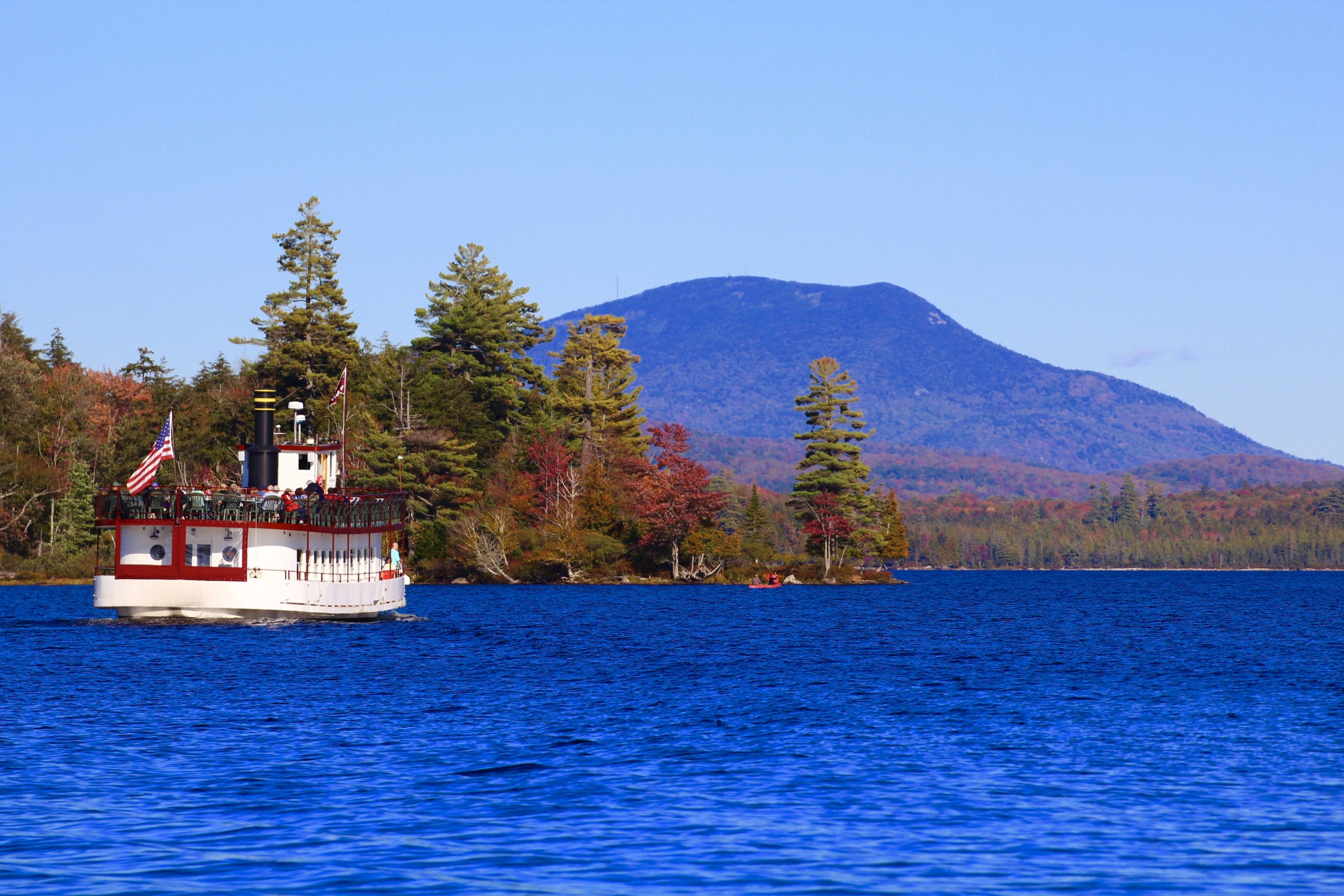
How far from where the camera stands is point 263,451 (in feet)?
216

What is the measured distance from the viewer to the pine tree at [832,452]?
125 m

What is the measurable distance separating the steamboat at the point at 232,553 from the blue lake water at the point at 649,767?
1.50m

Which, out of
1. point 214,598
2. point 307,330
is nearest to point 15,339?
point 307,330

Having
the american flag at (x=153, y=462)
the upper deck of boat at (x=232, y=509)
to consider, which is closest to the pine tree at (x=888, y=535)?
the upper deck of boat at (x=232, y=509)

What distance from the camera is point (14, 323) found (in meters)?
139

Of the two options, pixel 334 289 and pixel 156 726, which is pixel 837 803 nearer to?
pixel 156 726

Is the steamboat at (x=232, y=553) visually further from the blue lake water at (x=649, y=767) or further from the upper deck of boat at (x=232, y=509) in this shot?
the blue lake water at (x=649, y=767)

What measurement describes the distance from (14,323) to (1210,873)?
138504mm

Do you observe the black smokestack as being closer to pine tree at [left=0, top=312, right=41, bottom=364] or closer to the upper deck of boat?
the upper deck of boat

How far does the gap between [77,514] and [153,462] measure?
187 feet

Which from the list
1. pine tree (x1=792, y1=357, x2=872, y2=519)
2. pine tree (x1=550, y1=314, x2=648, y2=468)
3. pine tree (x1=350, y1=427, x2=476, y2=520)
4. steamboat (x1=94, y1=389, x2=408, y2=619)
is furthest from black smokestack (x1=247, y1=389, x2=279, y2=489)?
pine tree (x1=792, y1=357, x2=872, y2=519)

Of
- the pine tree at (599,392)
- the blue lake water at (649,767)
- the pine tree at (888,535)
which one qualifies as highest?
the pine tree at (599,392)

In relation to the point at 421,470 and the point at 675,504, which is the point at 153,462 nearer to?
the point at 421,470

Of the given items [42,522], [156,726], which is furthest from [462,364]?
[156,726]
